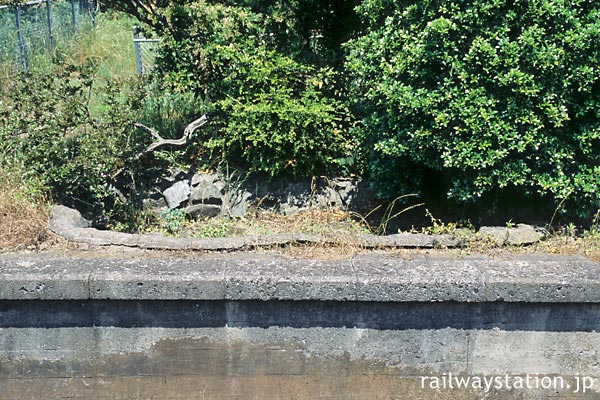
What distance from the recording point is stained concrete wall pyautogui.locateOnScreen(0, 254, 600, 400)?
3895mm

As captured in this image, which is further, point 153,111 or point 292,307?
point 153,111

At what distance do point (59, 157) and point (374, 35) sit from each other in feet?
8.60

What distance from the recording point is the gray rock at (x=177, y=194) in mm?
6395

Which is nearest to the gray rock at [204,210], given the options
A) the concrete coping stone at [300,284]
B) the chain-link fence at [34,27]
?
the concrete coping stone at [300,284]

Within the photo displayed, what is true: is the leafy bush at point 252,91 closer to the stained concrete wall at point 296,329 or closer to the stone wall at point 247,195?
the stone wall at point 247,195

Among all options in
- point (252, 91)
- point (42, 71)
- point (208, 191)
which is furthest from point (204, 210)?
point (42, 71)

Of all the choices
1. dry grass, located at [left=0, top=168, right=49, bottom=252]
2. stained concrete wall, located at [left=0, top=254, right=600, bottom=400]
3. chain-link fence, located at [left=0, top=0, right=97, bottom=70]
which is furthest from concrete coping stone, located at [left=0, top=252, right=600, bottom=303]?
chain-link fence, located at [left=0, top=0, right=97, bottom=70]

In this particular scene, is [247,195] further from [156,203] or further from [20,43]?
[20,43]

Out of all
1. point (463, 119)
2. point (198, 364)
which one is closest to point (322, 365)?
point (198, 364)

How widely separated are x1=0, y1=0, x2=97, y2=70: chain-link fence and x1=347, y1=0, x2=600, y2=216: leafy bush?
5.52 metres

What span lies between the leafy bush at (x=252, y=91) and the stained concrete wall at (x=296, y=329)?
209 centimetres

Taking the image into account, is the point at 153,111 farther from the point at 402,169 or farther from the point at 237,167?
the point at 402,169

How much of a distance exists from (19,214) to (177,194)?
5.56 ft

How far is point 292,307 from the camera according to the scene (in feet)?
13.0
